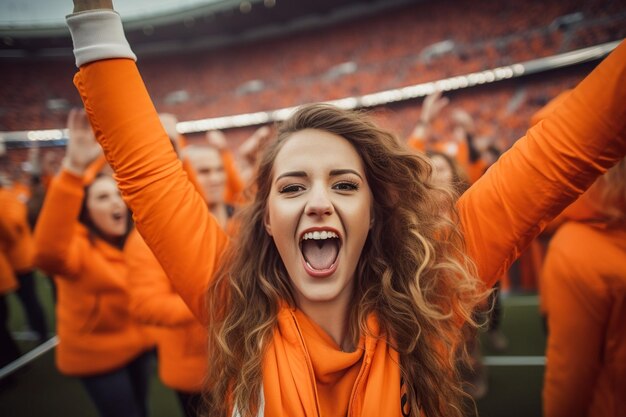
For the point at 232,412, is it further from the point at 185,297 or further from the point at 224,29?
the point at 224,29

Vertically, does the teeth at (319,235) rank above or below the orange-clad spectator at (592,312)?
above

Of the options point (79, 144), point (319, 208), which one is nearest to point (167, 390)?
point (79, 144)

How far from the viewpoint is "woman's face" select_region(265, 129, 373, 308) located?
106 centimetres

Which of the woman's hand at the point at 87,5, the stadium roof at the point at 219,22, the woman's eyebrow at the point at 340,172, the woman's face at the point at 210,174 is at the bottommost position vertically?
the woman's eyebrow at the point at 340,172

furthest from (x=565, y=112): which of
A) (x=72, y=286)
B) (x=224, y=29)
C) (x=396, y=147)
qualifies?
(x=224, y=29)

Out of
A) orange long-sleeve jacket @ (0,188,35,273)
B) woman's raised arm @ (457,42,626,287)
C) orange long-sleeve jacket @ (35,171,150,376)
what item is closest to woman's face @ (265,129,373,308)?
woman's raised arm @ (457,42,626,287)

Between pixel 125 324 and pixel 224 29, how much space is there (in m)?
18.9

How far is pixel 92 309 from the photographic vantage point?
7.27ft

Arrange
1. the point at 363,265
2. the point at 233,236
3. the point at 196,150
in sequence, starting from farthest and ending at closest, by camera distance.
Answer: the point at 196,150 → the point at 233,236 → the point at 363,265

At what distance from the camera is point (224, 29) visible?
1806cm

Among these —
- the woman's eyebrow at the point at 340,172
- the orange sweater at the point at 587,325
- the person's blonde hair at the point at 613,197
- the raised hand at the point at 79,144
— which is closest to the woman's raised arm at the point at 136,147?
the woman's eyebrow at the point at 340,172

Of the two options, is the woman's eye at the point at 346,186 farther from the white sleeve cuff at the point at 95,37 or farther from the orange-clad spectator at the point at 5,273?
the orange-clad spectator at the point at 5,273

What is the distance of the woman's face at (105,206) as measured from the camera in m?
2.33

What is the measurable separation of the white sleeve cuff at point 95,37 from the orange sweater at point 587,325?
170 centimetres
